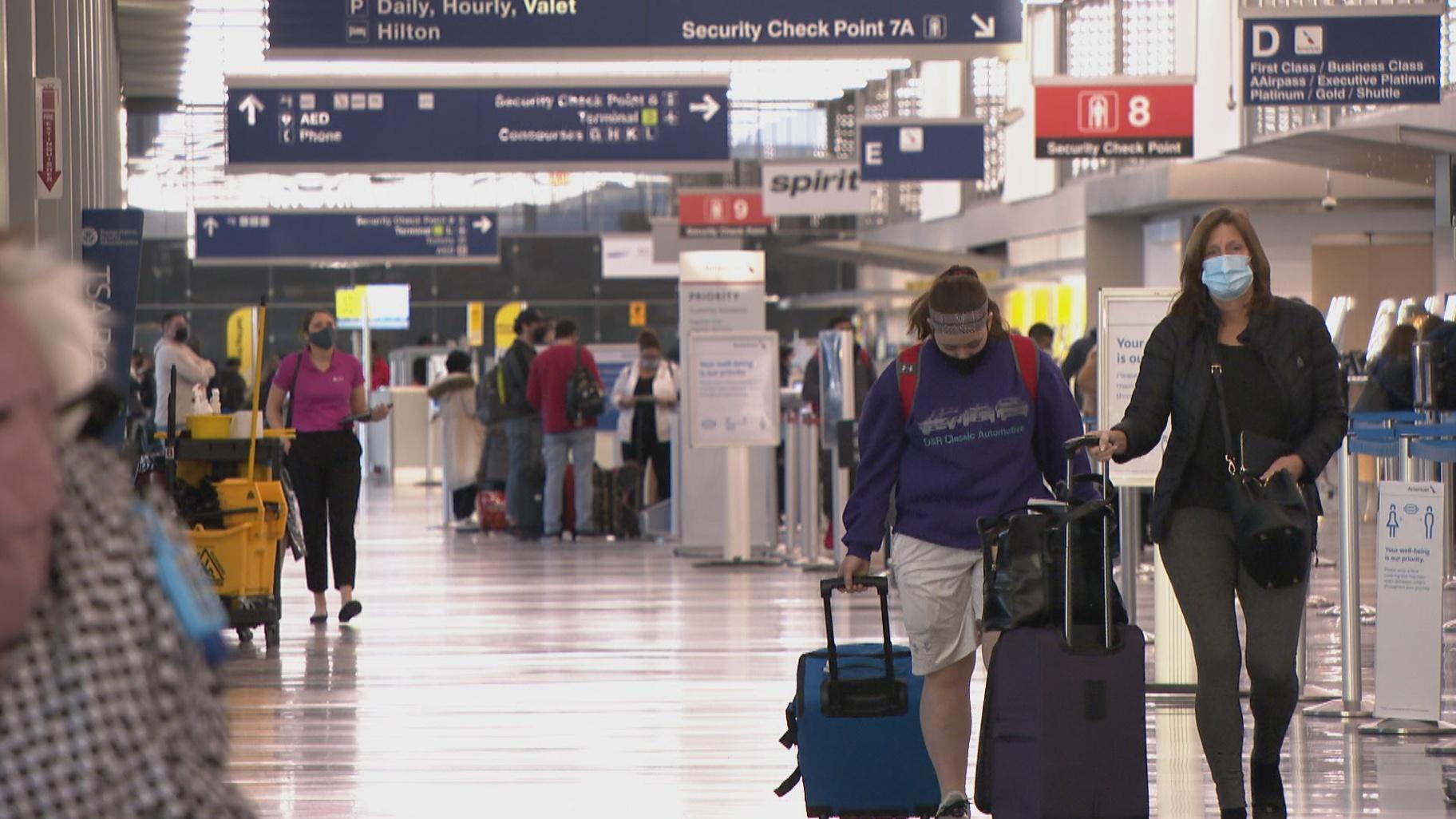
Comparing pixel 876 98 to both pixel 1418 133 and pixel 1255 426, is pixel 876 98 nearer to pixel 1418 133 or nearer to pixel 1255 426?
pixel 1418 133

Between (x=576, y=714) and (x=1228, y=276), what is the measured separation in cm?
353

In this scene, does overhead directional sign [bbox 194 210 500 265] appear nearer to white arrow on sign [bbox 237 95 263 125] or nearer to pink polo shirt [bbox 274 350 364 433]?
white arrow on sign [bbox 237 95 263 125]

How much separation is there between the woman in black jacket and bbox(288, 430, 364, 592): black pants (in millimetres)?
6213

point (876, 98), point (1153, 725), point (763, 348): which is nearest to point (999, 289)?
point (876, 98)

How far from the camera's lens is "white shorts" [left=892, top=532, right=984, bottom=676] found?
5504 millimetres

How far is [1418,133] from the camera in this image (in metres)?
12.3

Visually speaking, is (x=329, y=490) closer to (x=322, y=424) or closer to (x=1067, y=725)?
(x=322, y=424)

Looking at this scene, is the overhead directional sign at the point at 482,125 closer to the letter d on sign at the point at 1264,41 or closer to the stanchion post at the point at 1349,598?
the letter d on sign at the point at 1264,41

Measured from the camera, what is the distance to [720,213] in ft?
84.5

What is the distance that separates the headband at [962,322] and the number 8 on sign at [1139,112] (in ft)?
39.6

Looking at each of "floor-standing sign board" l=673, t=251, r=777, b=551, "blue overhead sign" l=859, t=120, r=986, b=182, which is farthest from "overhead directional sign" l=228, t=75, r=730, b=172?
"blue overhead sign" l=859, t=120, r=986, b=182

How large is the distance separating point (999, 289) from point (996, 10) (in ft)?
61.0

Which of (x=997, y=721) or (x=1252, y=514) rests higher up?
(x=1252, y=514)

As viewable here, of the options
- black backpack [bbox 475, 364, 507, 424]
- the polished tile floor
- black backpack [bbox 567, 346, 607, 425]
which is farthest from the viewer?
black backpack [bbox 475, 364, 507, 424]
